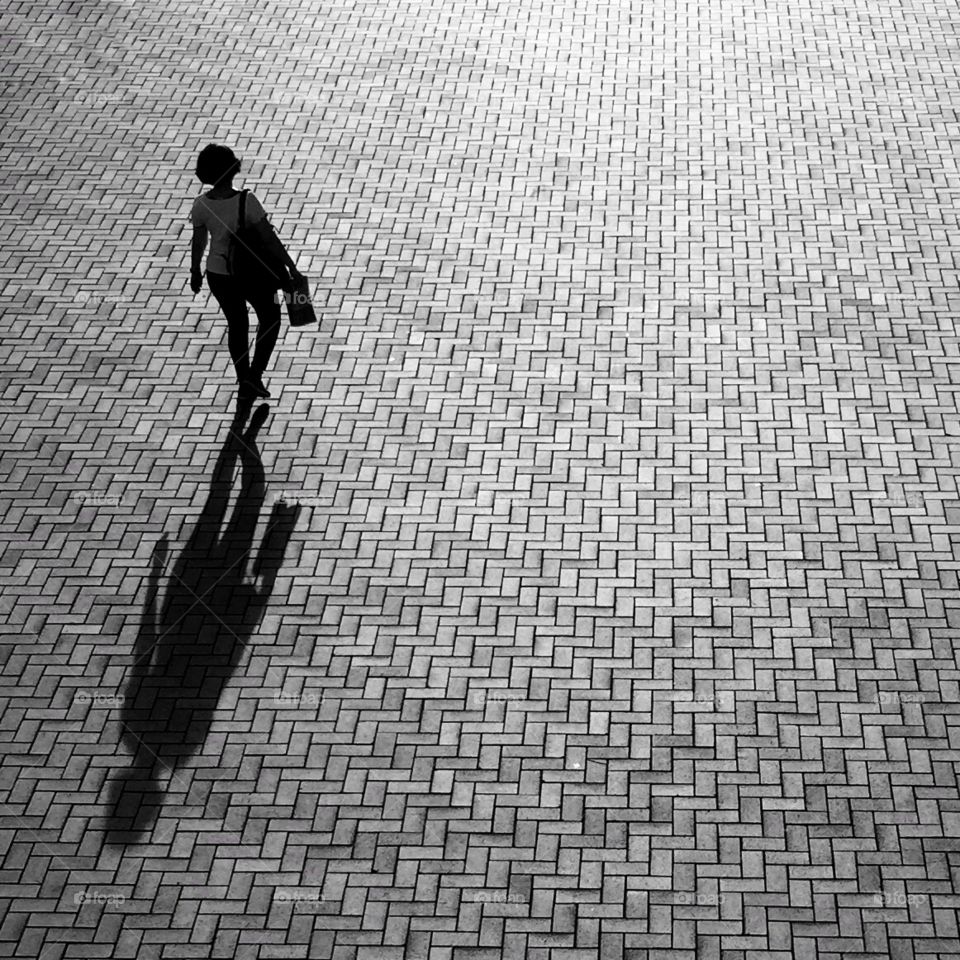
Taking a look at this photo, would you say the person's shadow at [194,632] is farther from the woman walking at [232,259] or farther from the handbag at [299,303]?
the handbag at [299,303]

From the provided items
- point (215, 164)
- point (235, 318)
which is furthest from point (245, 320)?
point (215, 164)

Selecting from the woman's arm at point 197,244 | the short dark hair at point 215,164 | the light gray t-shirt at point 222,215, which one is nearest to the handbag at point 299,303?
the light gray t-shirt at point 222,215

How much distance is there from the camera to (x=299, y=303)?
891cm

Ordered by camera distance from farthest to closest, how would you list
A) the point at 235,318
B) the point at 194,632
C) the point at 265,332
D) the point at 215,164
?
the point at 265,332 < the point at 235,318 < the point at 215,164 < the point at 194,632

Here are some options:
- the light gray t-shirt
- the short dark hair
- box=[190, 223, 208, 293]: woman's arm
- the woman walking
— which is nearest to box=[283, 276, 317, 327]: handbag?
the woman walking

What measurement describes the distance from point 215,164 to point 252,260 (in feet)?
2.28

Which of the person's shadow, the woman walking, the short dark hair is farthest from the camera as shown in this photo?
the woman walking

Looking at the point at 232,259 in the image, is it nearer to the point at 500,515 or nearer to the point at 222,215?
the point at 222,215

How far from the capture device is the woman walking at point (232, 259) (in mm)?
8500

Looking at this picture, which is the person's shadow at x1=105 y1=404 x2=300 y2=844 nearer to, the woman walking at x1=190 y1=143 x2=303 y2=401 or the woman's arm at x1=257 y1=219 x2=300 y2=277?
the woman walking at x1=190 y1=143 x2=303 y2=401

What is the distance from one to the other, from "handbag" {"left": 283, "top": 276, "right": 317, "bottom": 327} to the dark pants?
20 cm

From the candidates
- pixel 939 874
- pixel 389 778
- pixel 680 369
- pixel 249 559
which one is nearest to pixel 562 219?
pixel 680 369

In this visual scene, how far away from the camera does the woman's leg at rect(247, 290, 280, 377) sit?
9.12 m

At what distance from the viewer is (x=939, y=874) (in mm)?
6418
